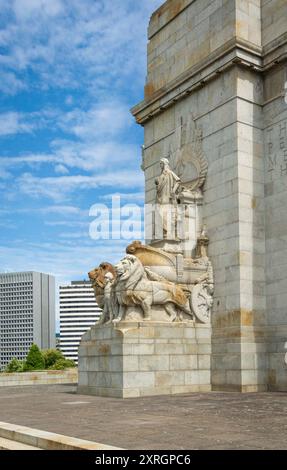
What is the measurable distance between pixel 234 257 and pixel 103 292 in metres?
4.74

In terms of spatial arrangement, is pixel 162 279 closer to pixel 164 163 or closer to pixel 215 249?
pixel 215 249

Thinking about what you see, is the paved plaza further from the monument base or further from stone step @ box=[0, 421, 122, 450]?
the monument base

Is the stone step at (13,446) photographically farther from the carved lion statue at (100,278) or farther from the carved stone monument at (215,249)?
the carved lion statue at (100,278)

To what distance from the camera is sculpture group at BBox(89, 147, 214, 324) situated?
19.0 meters

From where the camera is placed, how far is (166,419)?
12.2m

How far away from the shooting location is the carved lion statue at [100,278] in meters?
21.6

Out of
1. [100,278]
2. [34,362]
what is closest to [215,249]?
[100,278]

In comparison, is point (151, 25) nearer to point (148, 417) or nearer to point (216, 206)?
point (216, 206)

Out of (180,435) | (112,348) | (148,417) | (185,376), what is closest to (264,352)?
(185,376)

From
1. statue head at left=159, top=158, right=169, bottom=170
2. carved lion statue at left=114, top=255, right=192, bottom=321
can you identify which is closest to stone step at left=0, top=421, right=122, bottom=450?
carved lion statue at left=114, top=255, right=192, bottom=321

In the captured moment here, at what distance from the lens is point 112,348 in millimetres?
18578

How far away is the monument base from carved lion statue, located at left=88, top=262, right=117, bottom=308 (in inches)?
78.5

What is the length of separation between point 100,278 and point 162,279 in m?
2.73

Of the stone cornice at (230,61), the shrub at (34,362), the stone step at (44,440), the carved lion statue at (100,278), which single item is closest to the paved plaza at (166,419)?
the stone step at (44,440)
